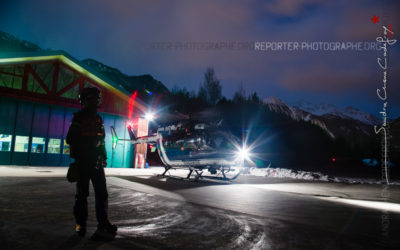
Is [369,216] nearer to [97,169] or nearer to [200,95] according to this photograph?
[97,169]

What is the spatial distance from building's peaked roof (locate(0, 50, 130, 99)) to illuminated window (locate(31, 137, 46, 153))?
19.0ft

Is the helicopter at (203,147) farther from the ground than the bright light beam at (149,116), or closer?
closer

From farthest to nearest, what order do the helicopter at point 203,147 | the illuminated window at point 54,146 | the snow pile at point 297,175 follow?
1. the illuminated window at point 54,146
2. the snow pile at point 297,175
3. the helicopter at point 203,147

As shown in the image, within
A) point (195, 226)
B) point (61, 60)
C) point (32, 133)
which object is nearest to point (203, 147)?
point (195, 226)

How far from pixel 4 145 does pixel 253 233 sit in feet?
67.5

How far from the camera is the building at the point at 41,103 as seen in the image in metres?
18.0

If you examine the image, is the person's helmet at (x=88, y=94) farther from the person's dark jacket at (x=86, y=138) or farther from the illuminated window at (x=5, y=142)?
the illuminated window at (x=5, y=142)

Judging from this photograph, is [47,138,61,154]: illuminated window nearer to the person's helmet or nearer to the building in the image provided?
the building

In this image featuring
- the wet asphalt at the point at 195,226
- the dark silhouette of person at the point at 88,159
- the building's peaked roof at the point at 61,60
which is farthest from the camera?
the building's peaked roof at the point at 61,60

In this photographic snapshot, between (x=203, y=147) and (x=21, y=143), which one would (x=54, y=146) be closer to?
(x=21, y=143)

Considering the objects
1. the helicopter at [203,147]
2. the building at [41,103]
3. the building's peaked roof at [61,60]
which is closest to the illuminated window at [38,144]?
the building at [41,103]

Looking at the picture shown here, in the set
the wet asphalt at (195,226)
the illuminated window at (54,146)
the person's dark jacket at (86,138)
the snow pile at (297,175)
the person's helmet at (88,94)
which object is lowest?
the snow pile at (297,175)

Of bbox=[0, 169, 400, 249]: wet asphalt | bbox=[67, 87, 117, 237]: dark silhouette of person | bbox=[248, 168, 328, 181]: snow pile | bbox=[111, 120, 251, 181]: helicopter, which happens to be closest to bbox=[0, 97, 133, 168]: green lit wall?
bbox=[111, 120, 251, 181]: helicopter

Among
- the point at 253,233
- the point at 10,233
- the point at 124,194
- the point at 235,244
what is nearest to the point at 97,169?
the point at 10,233
